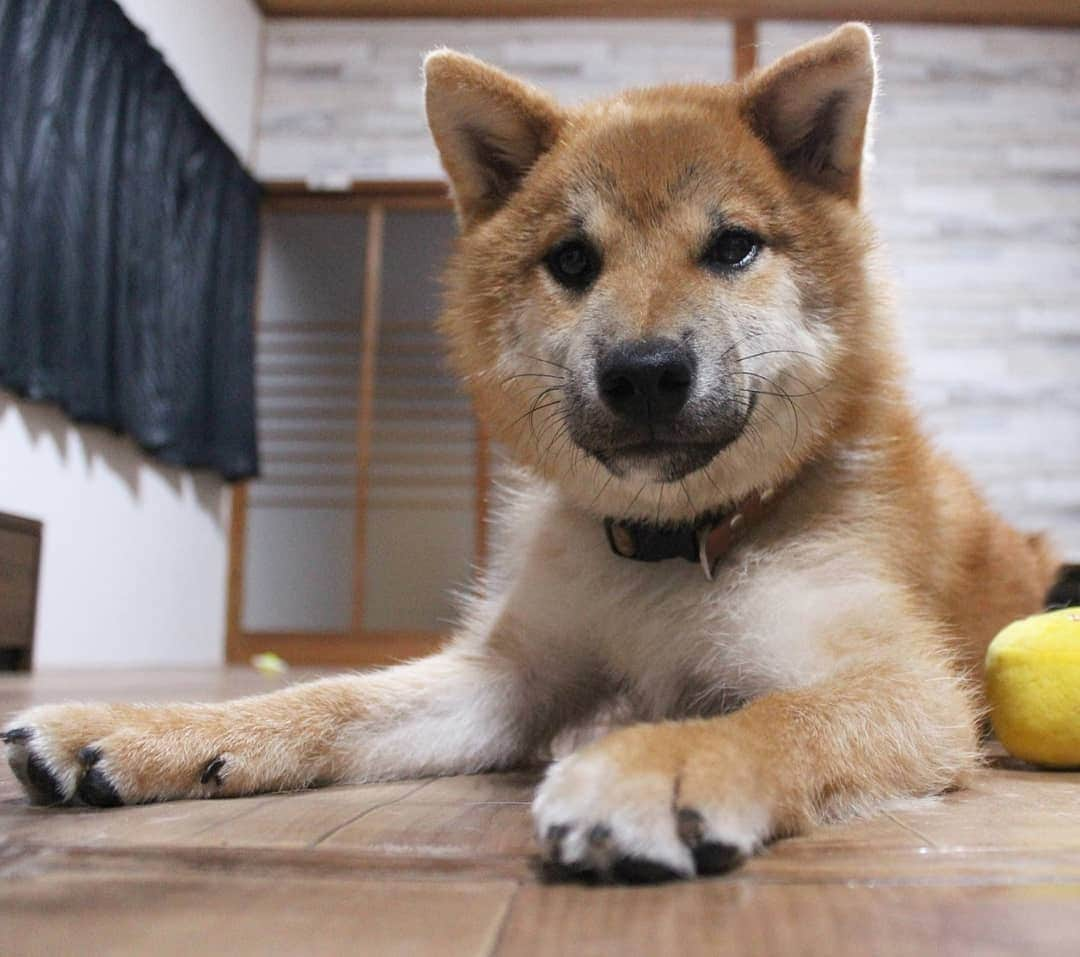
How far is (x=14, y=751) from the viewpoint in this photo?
3.96 feet

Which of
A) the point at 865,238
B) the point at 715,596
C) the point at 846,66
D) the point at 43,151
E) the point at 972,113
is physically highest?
the point at 972,113

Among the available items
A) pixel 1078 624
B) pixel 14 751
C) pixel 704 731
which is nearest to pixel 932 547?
pixel 1078 624

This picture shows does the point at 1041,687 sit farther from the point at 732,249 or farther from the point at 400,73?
the point at 400,73

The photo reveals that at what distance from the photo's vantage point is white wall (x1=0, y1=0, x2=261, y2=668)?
13.9 ft

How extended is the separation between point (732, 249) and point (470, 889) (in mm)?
1016

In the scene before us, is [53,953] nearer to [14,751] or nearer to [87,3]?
[14,751]

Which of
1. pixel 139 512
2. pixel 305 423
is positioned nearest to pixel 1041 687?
pixel 139 512

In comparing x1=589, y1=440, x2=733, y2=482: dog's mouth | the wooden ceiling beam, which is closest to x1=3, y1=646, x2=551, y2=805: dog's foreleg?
x1=589, y1=440, x2=733, y2=482: dog's mouth

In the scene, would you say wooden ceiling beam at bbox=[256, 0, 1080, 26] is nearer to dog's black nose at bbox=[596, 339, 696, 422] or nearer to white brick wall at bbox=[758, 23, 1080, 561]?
white brick wall at bbox=[758, 23, 1080, 561]

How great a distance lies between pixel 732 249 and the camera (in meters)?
1.53

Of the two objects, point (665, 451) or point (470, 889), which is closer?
point (470, 889)

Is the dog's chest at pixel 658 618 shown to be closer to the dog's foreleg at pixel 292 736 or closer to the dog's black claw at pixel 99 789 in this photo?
the dog's foreleg at pixel 292 736

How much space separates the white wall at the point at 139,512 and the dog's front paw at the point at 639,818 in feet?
12.0

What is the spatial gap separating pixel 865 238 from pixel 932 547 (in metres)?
0.50
